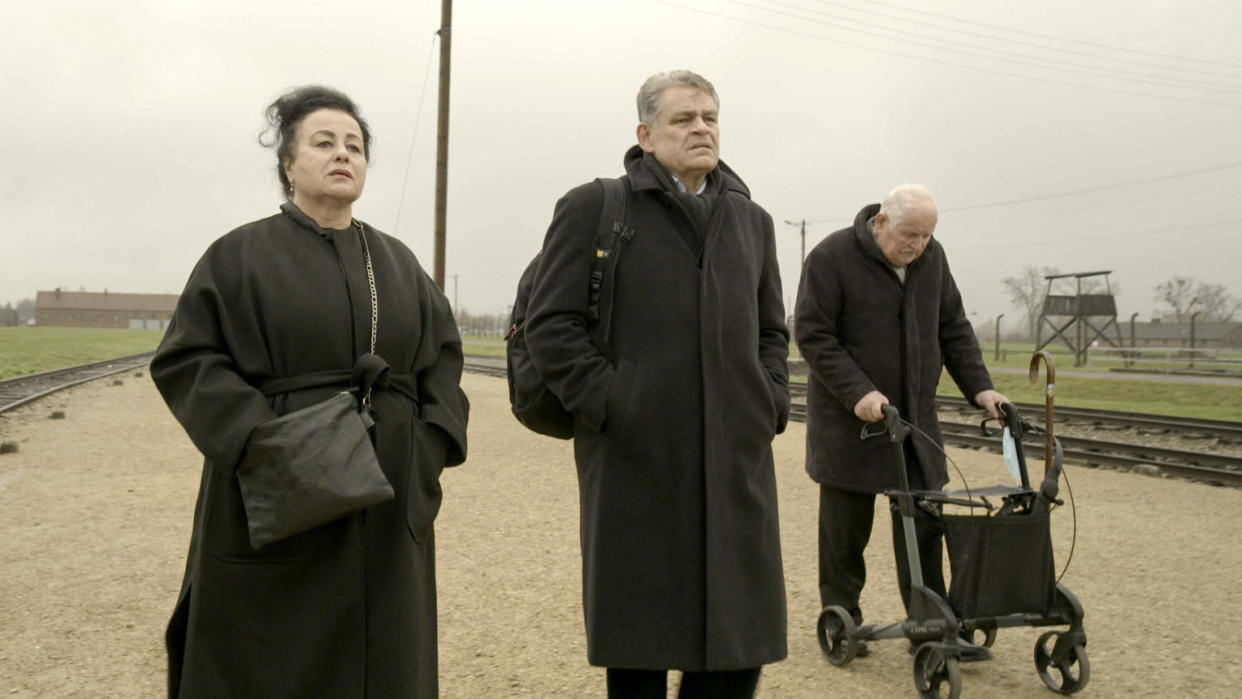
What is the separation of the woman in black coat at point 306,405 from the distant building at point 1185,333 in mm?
46863

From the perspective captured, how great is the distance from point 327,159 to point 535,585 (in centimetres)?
352

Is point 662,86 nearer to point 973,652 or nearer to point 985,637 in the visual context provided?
point 973,652

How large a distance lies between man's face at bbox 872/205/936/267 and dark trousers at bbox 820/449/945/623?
103 centimetres

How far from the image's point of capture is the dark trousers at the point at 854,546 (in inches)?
170

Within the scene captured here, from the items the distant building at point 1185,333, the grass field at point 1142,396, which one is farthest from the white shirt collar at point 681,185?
the distant building at point 1185,333

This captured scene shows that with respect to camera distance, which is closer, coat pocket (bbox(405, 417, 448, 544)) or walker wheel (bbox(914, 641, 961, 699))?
coat pocket (bbox(405, 417, 448, 544))

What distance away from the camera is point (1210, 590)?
5.64 m

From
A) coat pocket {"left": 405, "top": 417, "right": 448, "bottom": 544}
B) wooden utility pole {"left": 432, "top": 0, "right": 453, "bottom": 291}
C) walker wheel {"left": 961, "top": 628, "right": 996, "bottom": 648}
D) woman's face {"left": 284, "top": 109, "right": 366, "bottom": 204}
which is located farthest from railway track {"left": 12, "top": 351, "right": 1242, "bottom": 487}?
woman's face {"left": 284, "top": 109, "right": 366, "bottom": 204}

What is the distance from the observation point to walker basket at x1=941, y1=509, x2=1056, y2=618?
3.79 metres

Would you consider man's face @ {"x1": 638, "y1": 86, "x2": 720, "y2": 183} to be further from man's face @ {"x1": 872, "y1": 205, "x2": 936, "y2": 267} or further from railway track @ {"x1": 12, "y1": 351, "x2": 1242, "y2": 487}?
railway track @ {"x1": 12, "y1": 351, "x2": 1242, "y2": 487}

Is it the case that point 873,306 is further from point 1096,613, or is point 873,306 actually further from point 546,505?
point 546,505

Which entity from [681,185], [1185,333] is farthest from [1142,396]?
[1185,333]

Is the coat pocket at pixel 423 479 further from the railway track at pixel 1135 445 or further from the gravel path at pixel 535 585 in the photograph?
the railway track at pixel 1135 445

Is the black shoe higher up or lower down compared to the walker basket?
lower down
